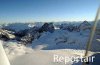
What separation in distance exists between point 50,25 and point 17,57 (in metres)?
20.6

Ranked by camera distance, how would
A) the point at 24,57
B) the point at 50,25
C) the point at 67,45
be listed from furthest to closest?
the point at 50,25 < the point at 67,45 < the point at 24,57

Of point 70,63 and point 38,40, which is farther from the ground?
point 70,63

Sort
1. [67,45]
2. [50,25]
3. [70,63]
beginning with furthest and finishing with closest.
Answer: [50,25] < [67,45] < [70,63]

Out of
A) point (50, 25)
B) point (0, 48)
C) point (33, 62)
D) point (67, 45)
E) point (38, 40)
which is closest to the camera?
point (0, 48)

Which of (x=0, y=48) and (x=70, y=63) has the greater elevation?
(x=0, y=48)

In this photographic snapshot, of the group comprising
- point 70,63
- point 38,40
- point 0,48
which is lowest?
point 38,40

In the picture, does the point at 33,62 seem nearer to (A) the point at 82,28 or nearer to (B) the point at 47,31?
(B) the point at 47,31

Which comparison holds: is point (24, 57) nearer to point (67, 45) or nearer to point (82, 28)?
point (67, 45)

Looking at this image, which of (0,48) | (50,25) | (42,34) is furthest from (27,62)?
(50,25)

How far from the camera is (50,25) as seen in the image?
3244 cm

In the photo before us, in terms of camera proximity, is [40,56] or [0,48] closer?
[0,48]

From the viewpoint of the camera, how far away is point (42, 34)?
30266mm

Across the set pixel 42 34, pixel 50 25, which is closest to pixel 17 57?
pixel 42 34

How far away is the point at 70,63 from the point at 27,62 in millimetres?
2493
